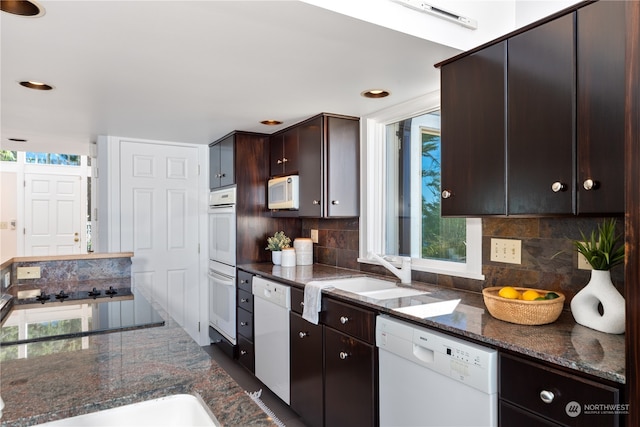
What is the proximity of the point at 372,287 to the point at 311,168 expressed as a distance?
100 centimetres

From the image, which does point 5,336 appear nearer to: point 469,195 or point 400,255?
point 469,195

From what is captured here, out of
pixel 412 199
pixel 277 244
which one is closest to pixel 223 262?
pixel 277 244

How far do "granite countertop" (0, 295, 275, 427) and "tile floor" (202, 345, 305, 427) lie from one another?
1554 mm

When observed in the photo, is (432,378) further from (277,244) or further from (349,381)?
(277,244)

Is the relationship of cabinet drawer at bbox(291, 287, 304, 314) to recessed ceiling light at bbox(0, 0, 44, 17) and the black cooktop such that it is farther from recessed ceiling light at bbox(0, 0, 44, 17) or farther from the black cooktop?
recessed ceiling light at bbox(0, 0, 44, 17)

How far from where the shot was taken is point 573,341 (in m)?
1.38

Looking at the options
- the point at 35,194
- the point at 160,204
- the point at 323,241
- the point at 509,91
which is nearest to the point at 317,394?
the point at 323,241

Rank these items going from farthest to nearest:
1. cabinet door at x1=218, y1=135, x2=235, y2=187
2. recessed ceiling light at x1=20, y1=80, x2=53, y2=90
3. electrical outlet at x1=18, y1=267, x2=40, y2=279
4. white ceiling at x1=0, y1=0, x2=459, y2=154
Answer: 1. cabinet door at x1=218, y1=135, x2=235, y2=187
2. electrical outlet at x1=18, y1=267, x2=40, y2=279
3. recessed ceiling light at x1=20, y1=80, x2=53, y2=90
4. white ceiling at x1=0, y1=0, x2=459, y2=154

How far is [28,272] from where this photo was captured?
259cm

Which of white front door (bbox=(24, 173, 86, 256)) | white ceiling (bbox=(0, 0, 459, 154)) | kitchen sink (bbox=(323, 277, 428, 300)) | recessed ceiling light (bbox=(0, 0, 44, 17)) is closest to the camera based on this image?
recessed ceiling light (bbox=(0, 0, 44, 17))

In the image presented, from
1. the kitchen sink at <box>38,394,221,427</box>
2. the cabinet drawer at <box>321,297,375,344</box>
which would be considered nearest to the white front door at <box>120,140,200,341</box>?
the cabinet drawer at <box>321,297,375,344</box>

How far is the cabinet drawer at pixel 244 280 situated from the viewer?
3.38 metres

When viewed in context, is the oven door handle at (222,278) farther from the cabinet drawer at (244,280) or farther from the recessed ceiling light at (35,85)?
the recessed ceiling light at (35,85)

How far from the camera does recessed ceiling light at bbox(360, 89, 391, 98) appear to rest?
96.1 inches
